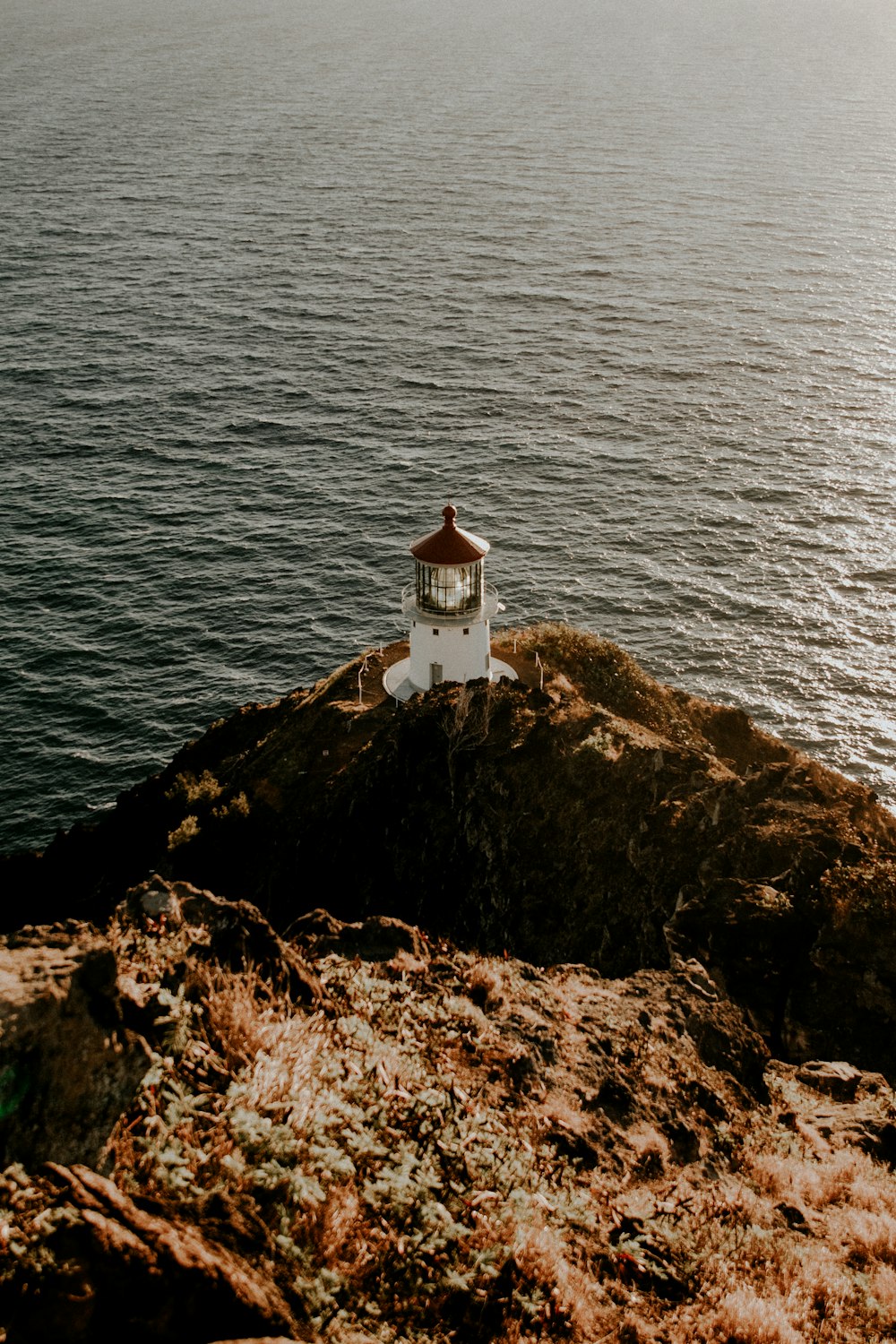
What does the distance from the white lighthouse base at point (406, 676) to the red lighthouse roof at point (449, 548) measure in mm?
4648

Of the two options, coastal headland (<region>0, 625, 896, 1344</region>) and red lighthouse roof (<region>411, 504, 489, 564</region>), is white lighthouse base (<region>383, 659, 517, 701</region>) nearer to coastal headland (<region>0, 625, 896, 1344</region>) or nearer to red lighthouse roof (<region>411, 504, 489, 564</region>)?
red lighthouse roof (<region>411, 504, 489, 564</region>)

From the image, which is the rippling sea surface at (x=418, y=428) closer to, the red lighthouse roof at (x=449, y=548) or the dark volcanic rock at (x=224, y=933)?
the red lighthouse roof at (x=449, y=548)

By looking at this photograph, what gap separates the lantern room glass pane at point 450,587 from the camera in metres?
40.7

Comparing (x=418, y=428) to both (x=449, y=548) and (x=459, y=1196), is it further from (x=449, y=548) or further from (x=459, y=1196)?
(x=459, y=1196)

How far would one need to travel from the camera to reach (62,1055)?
37.8 ft

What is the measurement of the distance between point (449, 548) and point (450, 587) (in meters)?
1.48

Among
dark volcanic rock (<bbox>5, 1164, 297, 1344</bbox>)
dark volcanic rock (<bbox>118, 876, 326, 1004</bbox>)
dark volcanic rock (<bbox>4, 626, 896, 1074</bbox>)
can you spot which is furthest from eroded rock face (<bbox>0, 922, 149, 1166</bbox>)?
dark volcanic rock (<bbox>4, 626, 896, 1074</bbox>)

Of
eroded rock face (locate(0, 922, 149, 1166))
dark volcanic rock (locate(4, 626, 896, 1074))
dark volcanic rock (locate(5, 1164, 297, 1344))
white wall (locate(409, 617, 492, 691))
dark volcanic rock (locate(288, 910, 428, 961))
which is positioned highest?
eroded rock face (locate(0, 922, 149, 1166))

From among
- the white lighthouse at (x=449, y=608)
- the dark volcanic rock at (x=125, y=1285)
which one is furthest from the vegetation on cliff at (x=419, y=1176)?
the white lighthouse at (x=449, y=608)

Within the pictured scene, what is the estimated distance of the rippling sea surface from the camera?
5822 cm

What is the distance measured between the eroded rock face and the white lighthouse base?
29.7 metres

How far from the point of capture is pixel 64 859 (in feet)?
144

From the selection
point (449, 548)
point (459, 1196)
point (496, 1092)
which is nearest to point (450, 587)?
point (449, 548)

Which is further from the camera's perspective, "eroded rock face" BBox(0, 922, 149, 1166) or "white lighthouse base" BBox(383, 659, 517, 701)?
"white lighthouse base" BBox(383, 659, 517, 701)
